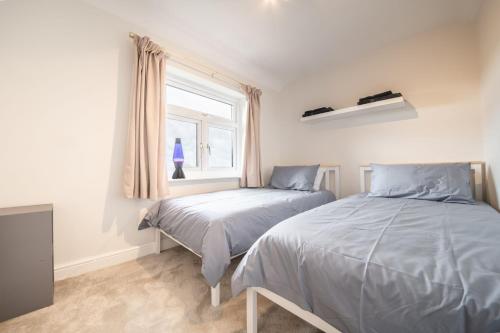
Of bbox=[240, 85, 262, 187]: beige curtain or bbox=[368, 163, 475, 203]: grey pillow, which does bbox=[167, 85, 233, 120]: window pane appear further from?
bbox=[368, 163, 475, 203]: grey pillow

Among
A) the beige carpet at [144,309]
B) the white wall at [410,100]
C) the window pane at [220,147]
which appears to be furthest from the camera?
the window pane at [220,147]

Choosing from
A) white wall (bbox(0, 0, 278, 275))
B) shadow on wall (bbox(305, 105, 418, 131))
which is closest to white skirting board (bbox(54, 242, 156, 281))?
white wall (bbox(0, 0, 278, 275))

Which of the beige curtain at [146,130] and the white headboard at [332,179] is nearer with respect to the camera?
the beige curtain at [146,130]

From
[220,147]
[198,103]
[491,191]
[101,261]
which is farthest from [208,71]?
[491,191]

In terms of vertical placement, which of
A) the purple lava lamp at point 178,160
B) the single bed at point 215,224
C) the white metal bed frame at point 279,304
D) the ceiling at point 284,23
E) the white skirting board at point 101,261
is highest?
the ceiling at point 284,23

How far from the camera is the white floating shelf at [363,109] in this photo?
2.03 m

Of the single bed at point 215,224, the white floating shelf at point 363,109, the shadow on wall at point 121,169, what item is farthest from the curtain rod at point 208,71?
the single bed at point 215,224

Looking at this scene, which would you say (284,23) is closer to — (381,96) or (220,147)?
(381,96)

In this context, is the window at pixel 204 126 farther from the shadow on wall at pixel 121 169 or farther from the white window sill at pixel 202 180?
the shadow on wall at pixel 121 169

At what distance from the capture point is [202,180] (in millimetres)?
2342

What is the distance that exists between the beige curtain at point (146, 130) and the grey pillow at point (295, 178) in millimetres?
1462

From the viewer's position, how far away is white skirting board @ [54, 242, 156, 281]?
1.46 metres

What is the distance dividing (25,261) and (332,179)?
293 centimetres

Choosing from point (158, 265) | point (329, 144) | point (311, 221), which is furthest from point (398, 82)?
point (158, 265)
